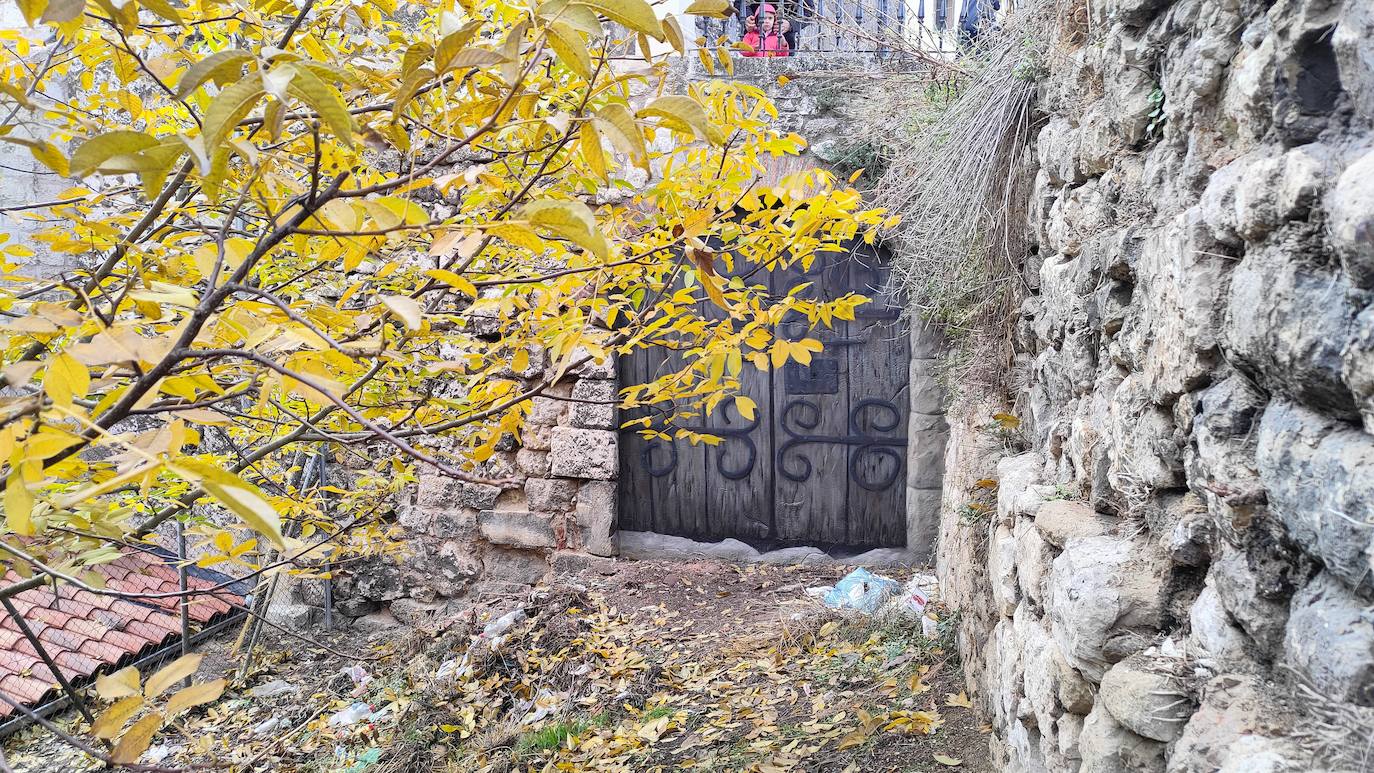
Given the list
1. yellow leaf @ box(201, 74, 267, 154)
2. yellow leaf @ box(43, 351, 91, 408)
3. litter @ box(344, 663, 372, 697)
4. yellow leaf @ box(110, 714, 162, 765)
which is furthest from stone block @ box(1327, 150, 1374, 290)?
litter @ box(344, 663, 372, 697)

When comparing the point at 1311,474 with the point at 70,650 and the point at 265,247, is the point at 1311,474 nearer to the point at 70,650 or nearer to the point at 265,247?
the point at 265,247

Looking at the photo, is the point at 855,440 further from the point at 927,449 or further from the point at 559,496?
the point at 559,496

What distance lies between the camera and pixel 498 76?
51.6 inches

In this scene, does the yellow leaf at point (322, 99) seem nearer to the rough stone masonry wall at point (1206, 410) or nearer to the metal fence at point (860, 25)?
the rough stone masonry wall at point (1206, 410)

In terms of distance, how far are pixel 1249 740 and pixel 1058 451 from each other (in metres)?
1.10

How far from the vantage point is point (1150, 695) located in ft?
3.87

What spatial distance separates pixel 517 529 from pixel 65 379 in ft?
11.8

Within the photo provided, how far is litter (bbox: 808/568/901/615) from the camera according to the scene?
11.4 feet

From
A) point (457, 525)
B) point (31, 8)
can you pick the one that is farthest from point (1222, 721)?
point (457, 525)

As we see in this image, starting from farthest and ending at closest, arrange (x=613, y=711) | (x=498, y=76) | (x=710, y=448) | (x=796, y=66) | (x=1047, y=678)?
(x=710, y=448), (x=796, y=66), (x=613, y=711), (x=1047, y=678), (x=498, y=76)

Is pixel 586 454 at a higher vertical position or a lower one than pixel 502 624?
higher

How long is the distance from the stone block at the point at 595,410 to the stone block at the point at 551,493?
0.30m

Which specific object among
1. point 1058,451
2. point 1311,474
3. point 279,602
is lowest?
point 279,602

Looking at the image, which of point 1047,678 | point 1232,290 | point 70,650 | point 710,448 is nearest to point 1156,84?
point 1232,290
